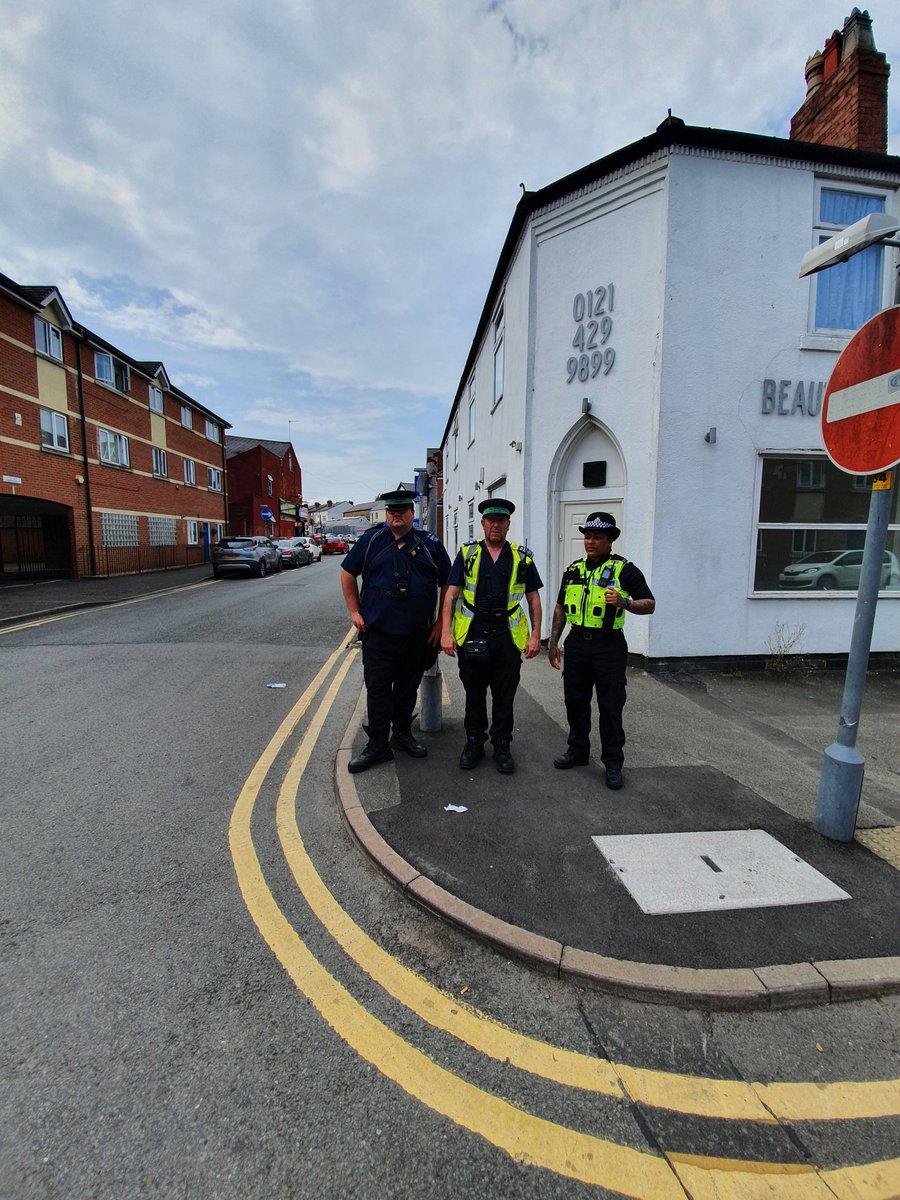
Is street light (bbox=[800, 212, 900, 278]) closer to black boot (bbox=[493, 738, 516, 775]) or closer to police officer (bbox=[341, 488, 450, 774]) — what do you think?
police officer (bbox=[341, 488, 450, 774])

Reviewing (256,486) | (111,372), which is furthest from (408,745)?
(256,486)

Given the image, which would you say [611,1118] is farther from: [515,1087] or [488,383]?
[488,383]

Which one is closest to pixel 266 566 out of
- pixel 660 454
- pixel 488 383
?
pixel 488 383

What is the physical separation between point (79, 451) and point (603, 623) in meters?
22.1

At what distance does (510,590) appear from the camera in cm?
408

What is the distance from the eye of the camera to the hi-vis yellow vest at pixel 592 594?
13.0 ft

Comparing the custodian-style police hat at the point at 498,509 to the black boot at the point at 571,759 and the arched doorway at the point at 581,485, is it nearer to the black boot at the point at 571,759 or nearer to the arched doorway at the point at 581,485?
the black boot at the point at 571,759

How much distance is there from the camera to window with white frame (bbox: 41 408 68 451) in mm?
18156

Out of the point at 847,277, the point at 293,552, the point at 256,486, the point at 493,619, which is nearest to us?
the point at 493,619

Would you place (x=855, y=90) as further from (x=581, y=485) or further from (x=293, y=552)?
(x=293, y=552)

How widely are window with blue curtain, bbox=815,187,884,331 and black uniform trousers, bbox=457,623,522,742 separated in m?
6.46

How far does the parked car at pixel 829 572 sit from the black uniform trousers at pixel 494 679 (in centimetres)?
507

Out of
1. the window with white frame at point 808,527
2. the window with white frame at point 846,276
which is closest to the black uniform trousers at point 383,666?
the window with white frame at point 808,527

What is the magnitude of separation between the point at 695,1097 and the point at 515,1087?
0.60 meters
